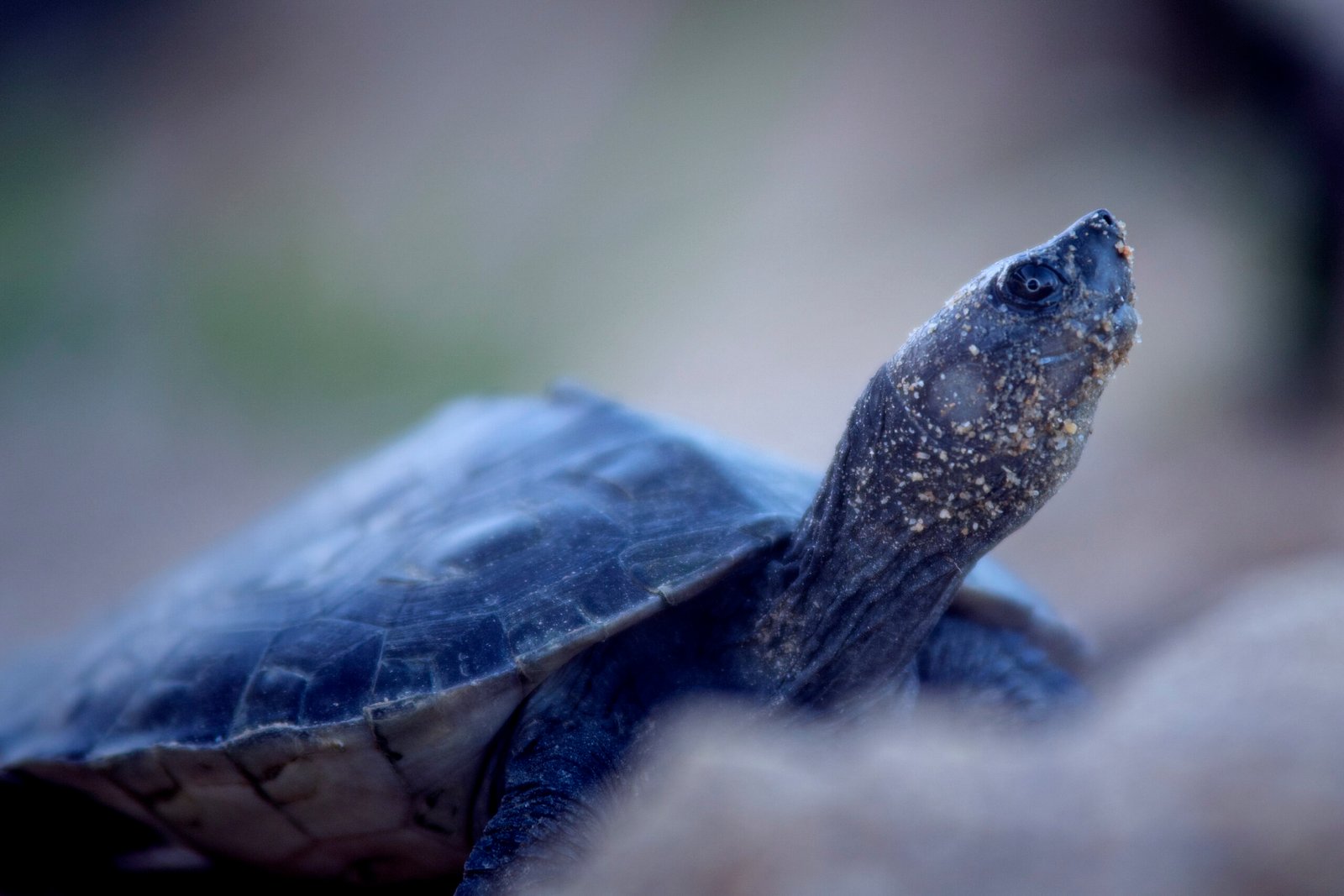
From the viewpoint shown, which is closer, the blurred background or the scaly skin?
the scaly skin

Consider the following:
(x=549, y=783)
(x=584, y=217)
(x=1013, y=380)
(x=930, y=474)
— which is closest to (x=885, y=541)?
(x=930, y=474)

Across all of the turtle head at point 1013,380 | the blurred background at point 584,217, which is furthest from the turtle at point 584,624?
the blurred background at point 584,217

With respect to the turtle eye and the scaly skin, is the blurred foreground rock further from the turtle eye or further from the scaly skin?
the turtle eye

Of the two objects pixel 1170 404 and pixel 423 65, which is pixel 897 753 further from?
pixel 423 65

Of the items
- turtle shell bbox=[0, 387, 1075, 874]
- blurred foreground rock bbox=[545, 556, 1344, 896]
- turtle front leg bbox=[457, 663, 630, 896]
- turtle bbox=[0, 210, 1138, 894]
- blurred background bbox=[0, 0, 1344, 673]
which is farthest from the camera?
blurred background bbox=[0, 0, 1344, 673]

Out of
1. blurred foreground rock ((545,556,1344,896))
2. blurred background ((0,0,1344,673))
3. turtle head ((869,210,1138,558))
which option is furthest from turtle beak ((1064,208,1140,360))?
blurred background ((0,0,1344,673))

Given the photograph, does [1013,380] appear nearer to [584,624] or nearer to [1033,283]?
[1033,283]

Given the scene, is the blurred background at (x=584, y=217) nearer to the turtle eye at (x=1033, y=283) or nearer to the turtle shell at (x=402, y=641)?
the turtle shell at (x=402, y=641)

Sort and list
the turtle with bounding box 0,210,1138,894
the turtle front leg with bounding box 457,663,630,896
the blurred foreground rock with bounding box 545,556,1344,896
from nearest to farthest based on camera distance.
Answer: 1. the blurred foreground rock with bounding box 545,556,1344,896
2. the turtle front leg with bounding box 457,663,630,896
3. the turtle with bounding box 0,210,1138,894
